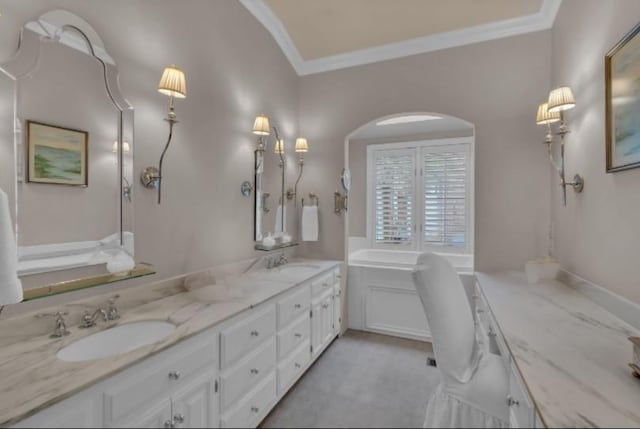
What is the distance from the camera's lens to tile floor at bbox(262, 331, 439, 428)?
1659 millimetres

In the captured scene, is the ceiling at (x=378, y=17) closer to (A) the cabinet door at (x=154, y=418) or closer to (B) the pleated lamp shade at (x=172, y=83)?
(B) the pleated lamp shade at (x=172, y=83)

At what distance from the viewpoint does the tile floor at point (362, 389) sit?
1.66m

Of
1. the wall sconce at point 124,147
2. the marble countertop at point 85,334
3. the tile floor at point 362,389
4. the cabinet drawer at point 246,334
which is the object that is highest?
the wall sconce at point 124,147

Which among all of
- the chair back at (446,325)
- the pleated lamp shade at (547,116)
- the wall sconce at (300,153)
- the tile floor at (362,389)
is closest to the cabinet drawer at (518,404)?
the chair back at (446,325)

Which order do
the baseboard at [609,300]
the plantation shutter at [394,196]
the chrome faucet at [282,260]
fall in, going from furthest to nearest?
1. the plantation shutter at [394,196]
2. the chrome faucet at [282,260]
3. the baseboard at [609,300]

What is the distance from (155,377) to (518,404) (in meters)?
1.17

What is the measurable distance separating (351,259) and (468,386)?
1980 millimetres

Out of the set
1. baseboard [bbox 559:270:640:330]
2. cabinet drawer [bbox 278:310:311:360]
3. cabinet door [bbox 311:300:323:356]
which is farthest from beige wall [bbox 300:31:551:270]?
cabinet drawer [bbox 278:310:311:360]

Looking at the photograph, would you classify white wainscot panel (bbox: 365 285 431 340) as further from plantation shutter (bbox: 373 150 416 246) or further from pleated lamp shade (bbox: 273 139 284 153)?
pleated lamp shade (bbox: 273 139 284 153)

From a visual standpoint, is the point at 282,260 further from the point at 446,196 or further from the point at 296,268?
the point at 446,196

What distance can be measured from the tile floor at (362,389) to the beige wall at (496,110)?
94 cm

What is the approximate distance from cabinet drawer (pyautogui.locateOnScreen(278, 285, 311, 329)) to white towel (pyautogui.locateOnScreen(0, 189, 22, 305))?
1132 mm

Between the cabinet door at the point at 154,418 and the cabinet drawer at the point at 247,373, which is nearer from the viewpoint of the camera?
the cabinet door at the point at 154,418

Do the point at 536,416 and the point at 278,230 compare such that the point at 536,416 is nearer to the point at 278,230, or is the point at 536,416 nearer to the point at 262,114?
the point at 278,230
